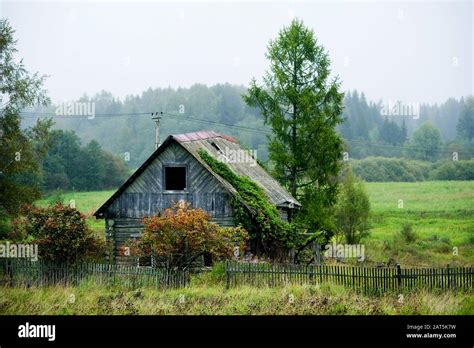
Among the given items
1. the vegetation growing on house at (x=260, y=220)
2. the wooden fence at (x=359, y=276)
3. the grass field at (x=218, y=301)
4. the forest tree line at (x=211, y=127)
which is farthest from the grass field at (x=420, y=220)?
the forest tree line at (x=211, y=127)

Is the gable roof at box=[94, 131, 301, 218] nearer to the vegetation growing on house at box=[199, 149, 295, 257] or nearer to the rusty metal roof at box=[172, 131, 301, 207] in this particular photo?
the rusty metal roof at box=[172, 131, 301, 207]

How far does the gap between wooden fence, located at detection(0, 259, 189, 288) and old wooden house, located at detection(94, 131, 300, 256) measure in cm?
539

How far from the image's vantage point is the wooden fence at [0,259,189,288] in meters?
24.0

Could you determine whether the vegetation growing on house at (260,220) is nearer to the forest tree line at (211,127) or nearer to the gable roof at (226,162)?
the gable roof at (226,162)

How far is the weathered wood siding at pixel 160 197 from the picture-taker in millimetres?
29737

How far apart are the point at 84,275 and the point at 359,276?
9796 millimetres

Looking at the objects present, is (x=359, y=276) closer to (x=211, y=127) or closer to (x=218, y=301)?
(x=218, y=301)

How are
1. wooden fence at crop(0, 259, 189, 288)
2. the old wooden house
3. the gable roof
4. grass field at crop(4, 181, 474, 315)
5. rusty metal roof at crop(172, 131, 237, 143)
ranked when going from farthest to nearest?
rusty metal roof at crop(172, 131, 237, 143) < the gable roof < the old wooden house < wooden fence at crop(0, 259, 189, 288) < grass field at crop(4, 181, 474, 315)

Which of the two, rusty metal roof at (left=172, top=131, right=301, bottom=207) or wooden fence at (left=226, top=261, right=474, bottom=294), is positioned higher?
rusty metal roof at (left=172, top=131, right=301, bottom=207)

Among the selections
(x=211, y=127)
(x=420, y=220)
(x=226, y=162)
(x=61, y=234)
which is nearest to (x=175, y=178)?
(x=226, y=162)

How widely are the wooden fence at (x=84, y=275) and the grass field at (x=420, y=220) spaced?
3693 millimetres

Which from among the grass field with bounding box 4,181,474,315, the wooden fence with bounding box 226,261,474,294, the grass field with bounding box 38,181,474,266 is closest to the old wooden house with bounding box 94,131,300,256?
the grass field with bounding box 38,181,474,266

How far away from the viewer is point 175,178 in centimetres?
3145
